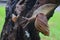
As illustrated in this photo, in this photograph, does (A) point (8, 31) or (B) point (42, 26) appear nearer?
(B) point (42, 26)

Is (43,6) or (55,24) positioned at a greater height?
(43,6)

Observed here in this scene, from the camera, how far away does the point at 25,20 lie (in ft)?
3.30

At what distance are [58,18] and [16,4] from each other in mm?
3980

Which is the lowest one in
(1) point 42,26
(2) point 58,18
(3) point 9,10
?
(2) point 58,18

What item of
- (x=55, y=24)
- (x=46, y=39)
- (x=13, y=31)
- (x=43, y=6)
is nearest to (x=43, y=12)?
(x=43, y=6)

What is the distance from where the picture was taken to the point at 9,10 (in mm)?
1396

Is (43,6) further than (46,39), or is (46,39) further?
(46,39)

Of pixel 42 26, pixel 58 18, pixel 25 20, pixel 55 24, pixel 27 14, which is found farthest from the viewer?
pixel 58 18

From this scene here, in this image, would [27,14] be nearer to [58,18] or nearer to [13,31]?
[13,31]

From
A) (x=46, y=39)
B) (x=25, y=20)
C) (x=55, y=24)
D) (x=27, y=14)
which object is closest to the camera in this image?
(x=25, y=20)

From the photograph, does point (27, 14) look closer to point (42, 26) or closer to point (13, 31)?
point (13, 31)

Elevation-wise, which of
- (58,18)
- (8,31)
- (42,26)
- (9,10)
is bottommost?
(58,18)

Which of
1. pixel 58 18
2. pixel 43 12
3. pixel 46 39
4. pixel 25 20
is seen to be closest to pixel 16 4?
pixel 25 20

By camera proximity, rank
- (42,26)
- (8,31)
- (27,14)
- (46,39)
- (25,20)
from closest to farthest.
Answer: (42,26) < (25,20) < (27,14) < (8,31) < (46,39)
